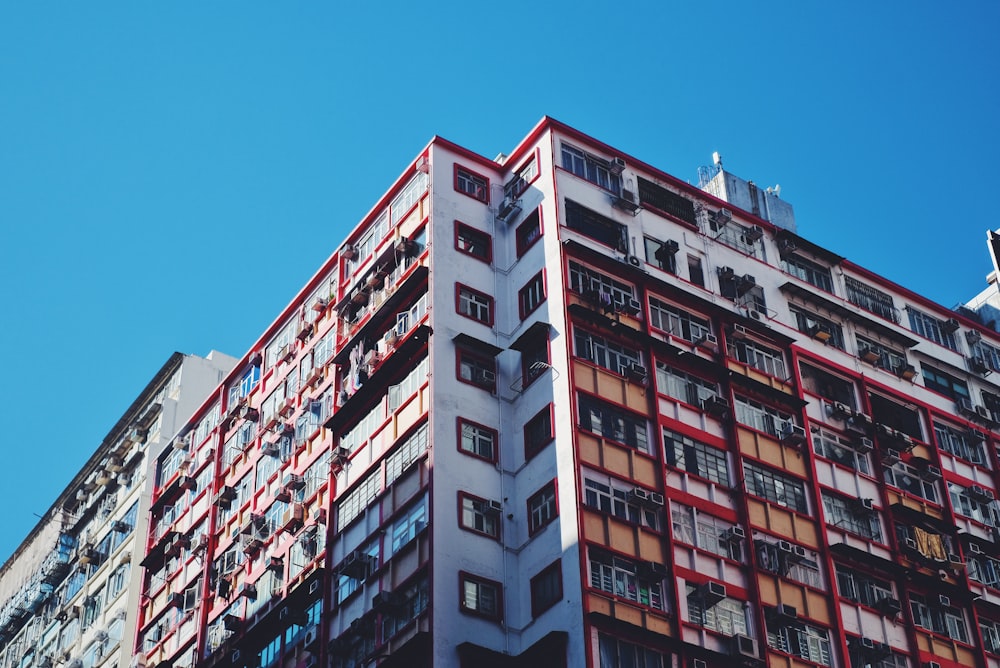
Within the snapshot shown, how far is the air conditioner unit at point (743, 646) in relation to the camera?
135ft

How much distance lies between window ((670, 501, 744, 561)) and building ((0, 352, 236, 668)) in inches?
1004

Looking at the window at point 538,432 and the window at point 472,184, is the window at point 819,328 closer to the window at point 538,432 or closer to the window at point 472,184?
the window at point 472,184

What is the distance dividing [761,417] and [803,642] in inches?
299

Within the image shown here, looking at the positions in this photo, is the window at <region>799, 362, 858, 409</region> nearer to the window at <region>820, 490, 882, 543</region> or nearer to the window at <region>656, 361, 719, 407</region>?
the window at <region>820, 490, 882, 543</region>

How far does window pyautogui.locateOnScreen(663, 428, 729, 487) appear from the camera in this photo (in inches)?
1750

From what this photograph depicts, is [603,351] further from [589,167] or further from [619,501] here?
[589,167]

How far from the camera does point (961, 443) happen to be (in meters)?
53.9

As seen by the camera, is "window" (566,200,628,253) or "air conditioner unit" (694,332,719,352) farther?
"window" (566,200,628,253)

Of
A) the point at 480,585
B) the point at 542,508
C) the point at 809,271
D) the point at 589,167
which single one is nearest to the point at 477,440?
the point at 542,508

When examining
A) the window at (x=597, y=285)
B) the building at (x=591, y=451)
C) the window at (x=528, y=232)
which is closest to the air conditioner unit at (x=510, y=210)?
the building at (x=591, y=451)

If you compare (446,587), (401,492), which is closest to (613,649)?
(446,587)

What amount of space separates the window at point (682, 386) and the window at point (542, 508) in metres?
5.26

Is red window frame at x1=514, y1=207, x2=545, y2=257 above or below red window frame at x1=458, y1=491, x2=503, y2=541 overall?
above

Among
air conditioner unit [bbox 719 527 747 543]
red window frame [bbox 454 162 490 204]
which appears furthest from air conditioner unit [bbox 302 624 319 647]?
red window frame [bbox 454 162 490 204]
